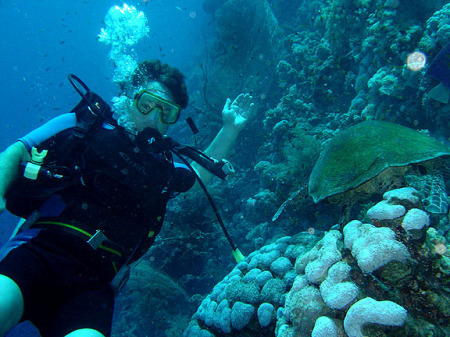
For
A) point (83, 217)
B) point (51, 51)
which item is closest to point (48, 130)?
point (83, 217)

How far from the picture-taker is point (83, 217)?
7.47 feet

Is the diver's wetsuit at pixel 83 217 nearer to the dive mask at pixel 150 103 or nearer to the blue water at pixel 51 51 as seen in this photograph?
the dive mask at pixel 150 103

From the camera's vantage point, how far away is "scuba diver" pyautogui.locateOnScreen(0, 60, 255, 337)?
1.83 meters

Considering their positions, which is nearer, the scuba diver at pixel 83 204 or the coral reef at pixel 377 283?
the coral reef at pixel 377 283

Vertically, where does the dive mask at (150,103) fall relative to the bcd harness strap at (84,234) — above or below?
above

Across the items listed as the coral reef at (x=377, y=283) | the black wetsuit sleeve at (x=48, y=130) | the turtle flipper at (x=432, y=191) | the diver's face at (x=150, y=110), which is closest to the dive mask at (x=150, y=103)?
the diver's face at (x=150, y=110)

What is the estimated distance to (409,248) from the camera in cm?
184

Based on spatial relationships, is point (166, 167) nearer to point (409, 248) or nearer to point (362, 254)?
point (362, 254)

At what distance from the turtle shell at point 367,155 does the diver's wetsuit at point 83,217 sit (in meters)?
1.96

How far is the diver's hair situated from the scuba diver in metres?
0.16

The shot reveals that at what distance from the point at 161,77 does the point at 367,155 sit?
3157 mm

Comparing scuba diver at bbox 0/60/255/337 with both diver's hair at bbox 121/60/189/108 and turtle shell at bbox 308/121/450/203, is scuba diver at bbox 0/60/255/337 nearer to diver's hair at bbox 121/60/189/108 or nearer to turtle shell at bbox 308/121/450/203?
diver's hair at bbox 121/60/189/108

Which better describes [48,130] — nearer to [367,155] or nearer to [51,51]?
[367,155]

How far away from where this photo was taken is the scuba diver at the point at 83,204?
183cm
